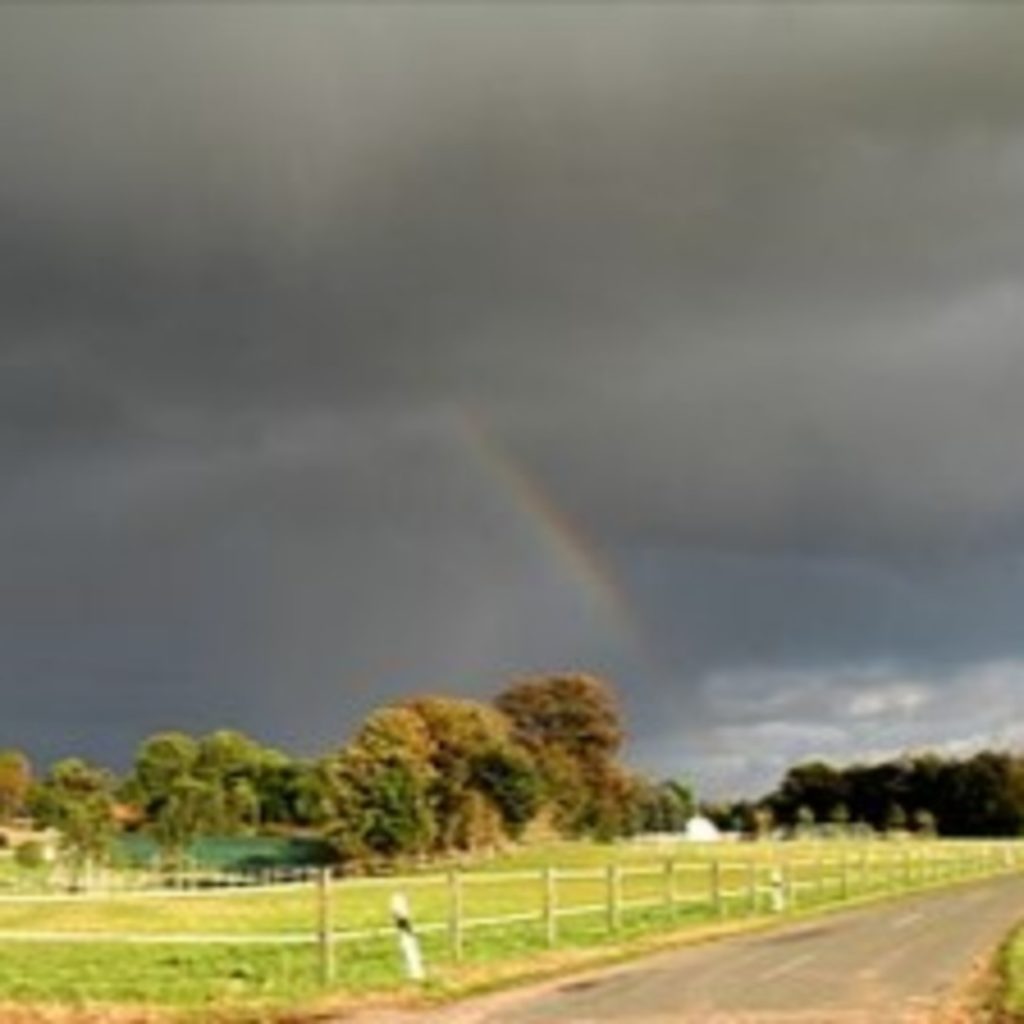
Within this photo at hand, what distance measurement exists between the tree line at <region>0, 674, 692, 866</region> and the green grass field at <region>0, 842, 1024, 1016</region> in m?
32.5

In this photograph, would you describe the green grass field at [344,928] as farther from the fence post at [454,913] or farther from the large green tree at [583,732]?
the large green tree at [583,732]

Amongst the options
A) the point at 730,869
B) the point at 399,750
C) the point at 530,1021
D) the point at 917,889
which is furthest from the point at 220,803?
the point at 530,1021

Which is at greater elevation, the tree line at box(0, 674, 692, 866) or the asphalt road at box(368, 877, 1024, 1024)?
the tree line at box(0, 674, 692, 866)

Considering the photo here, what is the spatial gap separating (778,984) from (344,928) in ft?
76.9

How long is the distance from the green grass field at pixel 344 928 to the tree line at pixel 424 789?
3255cm

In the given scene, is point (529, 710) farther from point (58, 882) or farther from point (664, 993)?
point (664, 993)

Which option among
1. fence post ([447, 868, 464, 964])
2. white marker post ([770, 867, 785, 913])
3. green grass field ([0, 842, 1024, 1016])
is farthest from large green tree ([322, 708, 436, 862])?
fence post ([447, 868, 464, 964])

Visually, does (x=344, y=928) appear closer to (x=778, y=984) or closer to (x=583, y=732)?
(x=778, y=984)

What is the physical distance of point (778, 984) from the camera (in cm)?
2561

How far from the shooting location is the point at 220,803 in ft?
518

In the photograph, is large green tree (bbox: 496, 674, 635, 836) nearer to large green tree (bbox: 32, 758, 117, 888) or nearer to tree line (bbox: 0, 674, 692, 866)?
tree line (bbox: 0, 674, 692, 866)

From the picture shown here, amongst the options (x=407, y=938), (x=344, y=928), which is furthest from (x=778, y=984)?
(x=344, y=928)

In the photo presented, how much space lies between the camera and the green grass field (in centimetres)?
2783

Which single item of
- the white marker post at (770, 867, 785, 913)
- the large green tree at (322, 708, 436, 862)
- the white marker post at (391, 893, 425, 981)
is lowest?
the white marker post at (391, 893, 425, 981)
